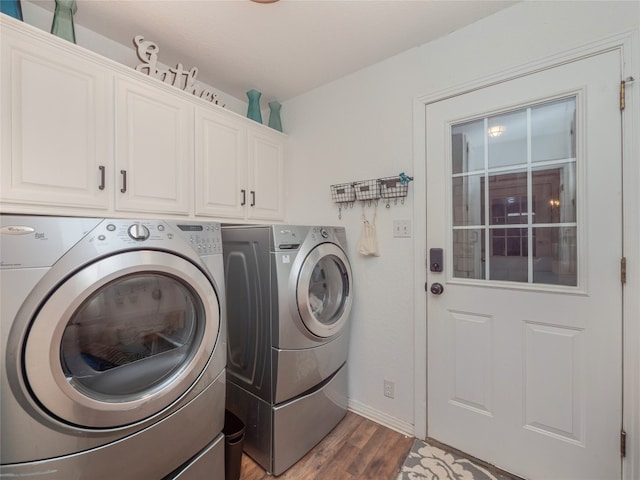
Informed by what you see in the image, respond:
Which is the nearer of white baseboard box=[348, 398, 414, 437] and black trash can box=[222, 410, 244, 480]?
black trash can box=[222, 410, 244, 480]

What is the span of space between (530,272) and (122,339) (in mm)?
1862

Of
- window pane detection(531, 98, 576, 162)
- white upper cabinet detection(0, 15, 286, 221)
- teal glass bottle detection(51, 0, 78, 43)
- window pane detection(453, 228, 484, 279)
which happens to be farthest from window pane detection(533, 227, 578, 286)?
teal glass bottle detection(51, 0, 78, 43)

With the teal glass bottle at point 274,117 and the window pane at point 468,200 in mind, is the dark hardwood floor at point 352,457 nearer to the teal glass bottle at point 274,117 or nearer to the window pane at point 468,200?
the window pane at point 468,200

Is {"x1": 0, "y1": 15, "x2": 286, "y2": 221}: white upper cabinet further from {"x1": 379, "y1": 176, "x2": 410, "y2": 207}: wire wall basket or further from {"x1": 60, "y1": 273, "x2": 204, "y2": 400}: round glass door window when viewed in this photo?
{"x1": 379, "y1": 176, "x2": 410, "y2": 207}: wire wall basket

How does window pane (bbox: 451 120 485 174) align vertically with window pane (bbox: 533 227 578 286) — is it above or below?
above

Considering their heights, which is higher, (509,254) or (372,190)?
(372,190)

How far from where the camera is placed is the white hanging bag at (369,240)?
1.84 meters

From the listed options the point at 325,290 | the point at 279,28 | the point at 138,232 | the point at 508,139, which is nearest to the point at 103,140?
the point at 138,232

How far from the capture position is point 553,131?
4.45ft

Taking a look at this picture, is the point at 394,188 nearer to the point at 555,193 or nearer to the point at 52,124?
the point at 555,193

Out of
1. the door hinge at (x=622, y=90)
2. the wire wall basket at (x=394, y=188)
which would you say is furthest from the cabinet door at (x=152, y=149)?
the door hinge at (x=622, y=90)

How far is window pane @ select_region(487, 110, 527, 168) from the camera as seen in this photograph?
1.43m

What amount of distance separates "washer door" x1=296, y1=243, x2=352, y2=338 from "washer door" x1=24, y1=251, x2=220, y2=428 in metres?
0.48

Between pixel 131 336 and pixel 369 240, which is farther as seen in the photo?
pixel 369 240
